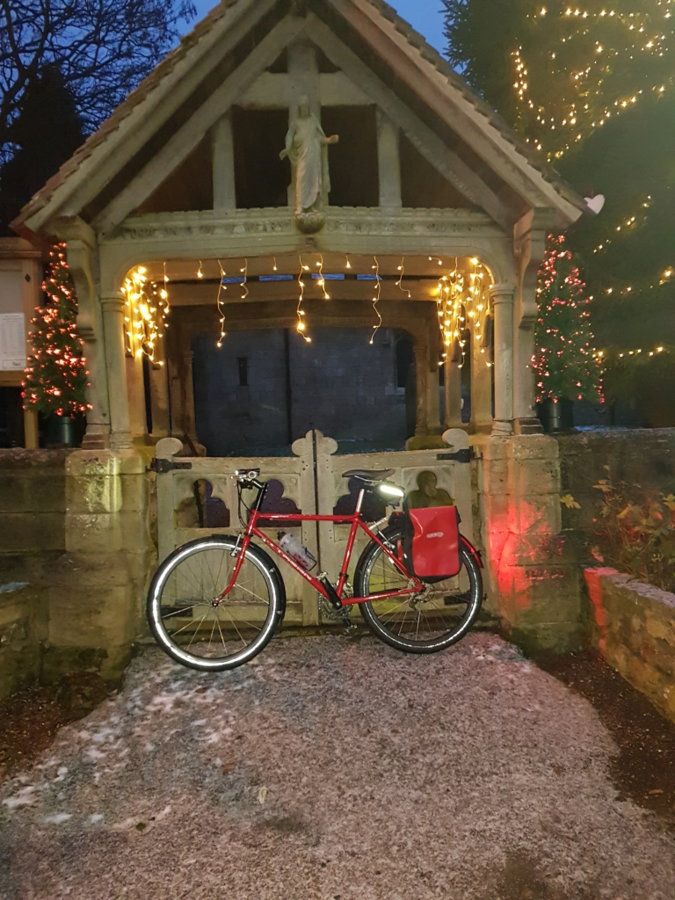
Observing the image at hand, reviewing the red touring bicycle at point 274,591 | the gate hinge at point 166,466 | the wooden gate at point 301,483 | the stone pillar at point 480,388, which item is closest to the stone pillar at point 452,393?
the stone pillar at point 480,388

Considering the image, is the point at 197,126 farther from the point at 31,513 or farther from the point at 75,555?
the point at 75,555

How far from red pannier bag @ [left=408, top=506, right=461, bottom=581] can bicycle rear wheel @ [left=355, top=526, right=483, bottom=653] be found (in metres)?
0.23

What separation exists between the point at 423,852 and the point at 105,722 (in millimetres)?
2364

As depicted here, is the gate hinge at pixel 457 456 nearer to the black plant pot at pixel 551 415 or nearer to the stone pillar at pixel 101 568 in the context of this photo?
the black plant pot at pixel 551 415

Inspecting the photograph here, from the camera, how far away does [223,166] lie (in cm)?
475

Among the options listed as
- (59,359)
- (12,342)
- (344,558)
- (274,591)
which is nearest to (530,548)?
(344,558)

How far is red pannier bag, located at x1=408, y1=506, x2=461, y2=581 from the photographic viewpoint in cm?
440

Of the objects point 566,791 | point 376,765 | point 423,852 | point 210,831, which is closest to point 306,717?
point 376,765

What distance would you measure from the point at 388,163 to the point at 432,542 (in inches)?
132

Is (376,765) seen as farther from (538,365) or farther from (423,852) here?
(538,365)

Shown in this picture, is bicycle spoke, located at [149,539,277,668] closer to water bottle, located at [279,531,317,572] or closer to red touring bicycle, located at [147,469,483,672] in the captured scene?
red touring bicycle, located at [147,469,483,672]

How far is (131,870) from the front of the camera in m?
2.57

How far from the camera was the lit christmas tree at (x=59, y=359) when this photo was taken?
5781 mm

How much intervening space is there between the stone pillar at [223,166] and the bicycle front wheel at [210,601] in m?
2.92
